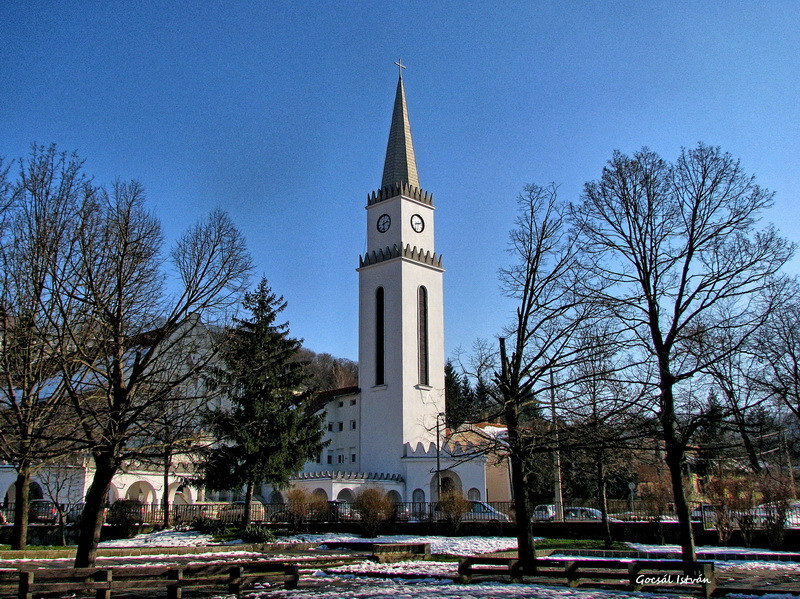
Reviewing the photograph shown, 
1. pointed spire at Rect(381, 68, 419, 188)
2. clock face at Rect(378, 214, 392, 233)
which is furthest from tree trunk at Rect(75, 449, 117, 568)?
pointed spire at Rect(381, 68, 419, 188)

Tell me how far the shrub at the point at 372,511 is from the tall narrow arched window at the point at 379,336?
24.3 meters

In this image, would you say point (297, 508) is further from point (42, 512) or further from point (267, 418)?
point (42, 512)

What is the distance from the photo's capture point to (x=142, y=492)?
46875 mm

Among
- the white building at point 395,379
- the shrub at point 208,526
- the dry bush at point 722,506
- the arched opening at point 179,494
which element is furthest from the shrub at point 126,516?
the dry bush at point 722,506

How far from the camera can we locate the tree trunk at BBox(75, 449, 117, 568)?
12.2m

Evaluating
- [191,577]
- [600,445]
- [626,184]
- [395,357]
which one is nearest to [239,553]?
[191,577]

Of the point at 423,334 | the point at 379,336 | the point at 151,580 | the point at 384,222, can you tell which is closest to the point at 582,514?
the point at 423,334

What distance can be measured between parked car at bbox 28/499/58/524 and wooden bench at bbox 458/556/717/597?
27.0 metres

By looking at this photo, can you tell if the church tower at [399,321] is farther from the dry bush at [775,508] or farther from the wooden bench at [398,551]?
the wooden bench at [398,551]

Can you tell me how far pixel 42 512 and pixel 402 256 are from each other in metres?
31.1

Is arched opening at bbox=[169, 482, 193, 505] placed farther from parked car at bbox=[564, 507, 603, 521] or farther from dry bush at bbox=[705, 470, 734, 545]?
dry bush at bbox=[705, 470, 734, 545]

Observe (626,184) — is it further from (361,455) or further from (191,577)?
(361,455)

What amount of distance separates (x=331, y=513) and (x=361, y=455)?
65.3ft

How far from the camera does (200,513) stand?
3281cm
